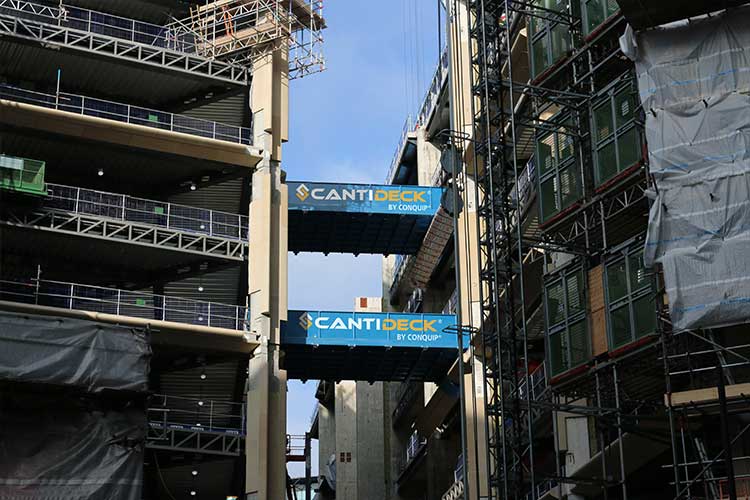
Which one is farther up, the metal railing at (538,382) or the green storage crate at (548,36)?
the green storage crate at (548,36)

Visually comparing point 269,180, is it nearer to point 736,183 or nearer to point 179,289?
point 179,289

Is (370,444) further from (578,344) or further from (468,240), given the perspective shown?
(578,344)

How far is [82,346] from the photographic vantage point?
143ft

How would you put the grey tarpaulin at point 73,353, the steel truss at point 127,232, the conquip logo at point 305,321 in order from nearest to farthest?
1. the grey tarpaulin at point 73,353
2. the steel truss at point 127,232
3. the conquip logo at point 305,321

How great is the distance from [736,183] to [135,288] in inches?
1157

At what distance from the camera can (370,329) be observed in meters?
54.6

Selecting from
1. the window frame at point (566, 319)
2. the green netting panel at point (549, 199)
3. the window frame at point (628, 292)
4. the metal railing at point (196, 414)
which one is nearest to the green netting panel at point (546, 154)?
the green netting panel at point (549, 199)

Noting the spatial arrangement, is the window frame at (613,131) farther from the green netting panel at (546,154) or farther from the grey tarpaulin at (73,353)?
the grey tarpaulin at (73,353)

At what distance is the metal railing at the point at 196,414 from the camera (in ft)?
163

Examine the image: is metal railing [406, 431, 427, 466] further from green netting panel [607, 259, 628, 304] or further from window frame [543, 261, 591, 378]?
green netting panel [607, 259, 628, 304]

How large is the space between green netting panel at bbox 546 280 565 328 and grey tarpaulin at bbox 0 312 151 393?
46.3 ft

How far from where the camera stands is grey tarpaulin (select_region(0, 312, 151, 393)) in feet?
138

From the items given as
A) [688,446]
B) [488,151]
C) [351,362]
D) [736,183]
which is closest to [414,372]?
[351,362]

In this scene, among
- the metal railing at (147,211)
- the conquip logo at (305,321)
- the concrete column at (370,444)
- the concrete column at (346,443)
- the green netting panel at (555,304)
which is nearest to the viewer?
the green netting panel at (555,304)
